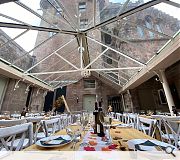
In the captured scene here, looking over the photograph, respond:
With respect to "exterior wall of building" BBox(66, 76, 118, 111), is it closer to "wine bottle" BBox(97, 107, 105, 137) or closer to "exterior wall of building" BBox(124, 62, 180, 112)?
"exterior wall of building" BBox(124, 62, 180, 112)

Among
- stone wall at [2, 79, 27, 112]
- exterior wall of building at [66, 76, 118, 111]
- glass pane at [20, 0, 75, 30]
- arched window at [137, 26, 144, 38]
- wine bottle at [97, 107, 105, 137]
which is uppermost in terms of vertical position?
glass pane at [20, 0, 75, 30]

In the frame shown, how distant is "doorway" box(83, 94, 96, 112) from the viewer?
32.6 ft

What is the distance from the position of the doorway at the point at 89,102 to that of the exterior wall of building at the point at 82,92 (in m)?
0.29

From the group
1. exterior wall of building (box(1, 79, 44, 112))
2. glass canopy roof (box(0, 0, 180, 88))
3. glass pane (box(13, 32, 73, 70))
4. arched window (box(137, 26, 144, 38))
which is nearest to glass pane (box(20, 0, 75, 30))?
glass canopy roof (box(0, 0, 180, 88))

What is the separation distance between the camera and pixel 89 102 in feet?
33.3

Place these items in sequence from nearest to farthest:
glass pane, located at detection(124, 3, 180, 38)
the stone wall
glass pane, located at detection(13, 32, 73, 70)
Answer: glass pane, located at detection(124, 3, 180, 38)
glass pane, located at detection(13, 32, 73, 70)
the stone wall

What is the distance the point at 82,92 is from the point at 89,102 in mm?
1024

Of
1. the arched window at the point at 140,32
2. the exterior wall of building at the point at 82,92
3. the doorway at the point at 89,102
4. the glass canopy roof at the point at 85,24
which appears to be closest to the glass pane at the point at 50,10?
the glass canopy roof at the point at 85,24

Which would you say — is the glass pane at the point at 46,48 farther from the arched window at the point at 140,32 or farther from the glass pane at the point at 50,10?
the arched window at the point at 140,32

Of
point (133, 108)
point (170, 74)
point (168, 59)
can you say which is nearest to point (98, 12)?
point (168, 59)

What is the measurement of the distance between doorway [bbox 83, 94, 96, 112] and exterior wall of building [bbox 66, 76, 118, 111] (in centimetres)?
29

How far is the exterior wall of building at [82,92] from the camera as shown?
32.9 feet

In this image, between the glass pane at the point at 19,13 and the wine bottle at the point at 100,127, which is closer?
the wine bottle at the point at 100,127

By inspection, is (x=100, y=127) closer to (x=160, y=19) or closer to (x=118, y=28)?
(x=160, y=19)
